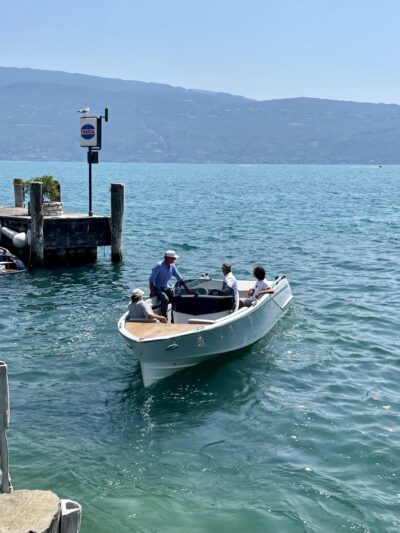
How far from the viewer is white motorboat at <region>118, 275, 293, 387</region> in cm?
1268

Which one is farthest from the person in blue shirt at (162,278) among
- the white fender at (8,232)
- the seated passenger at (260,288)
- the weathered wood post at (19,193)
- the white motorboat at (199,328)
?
the weathered wood post at (19,193)

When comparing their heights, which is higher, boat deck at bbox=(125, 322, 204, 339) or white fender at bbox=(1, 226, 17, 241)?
white fender at bbox=(1, 226, 17, 241)

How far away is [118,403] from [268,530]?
14.9 feet

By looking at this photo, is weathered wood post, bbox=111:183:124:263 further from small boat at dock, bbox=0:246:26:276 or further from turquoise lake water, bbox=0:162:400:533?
small boat at dock, bbox=0:246:26:276

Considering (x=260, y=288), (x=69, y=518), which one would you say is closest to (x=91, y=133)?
(x=260, y=288)

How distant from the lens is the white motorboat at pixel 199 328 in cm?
1268

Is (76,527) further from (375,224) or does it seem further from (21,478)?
(375,224)

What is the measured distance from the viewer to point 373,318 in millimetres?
18031

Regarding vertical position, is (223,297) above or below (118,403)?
above

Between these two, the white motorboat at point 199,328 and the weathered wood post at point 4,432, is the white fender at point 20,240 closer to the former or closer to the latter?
the white motorboat at point 199,328

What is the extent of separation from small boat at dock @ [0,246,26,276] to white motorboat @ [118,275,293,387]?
354 inches

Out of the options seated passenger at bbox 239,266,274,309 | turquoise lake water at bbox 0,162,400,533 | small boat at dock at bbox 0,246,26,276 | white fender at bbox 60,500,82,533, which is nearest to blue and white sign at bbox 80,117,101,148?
small boat at dock at bbox 0,246,26,276

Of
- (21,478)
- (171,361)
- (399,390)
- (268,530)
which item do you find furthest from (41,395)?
(399,390)

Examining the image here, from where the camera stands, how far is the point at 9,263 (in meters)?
23.9
